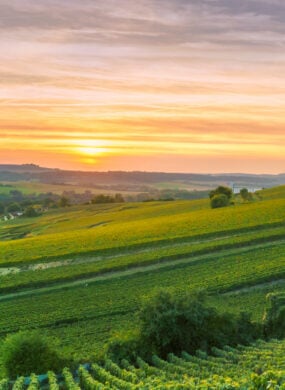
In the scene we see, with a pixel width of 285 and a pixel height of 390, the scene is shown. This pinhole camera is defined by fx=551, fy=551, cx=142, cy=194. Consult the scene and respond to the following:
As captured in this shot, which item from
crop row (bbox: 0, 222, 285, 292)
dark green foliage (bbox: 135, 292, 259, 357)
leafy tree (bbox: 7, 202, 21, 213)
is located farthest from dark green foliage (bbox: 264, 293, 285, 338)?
leafy tree (bbox: 7, 202, 21, 213)

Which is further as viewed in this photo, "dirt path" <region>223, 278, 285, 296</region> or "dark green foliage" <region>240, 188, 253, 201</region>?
"dark green foliage" <region>240, 188, 253, 201</region>

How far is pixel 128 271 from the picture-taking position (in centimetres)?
6131

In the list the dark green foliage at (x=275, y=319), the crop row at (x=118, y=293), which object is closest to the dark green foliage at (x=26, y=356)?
the crop row at (x=118, y=293)

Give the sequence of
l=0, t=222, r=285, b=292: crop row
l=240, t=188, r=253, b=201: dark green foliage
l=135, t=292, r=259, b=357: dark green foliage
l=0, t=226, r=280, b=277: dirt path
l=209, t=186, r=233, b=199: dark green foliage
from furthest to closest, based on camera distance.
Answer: l=209, t=186, r=233, b=199: dark green foliage → l=240, t=188, r=253, b=201: dark green foliage → l=0, t=226, r=280, b=277: dirt path → l=0, t=222, r=285, b=292: crop row → l=135, t=292, r=259, b=357: dark green foliage

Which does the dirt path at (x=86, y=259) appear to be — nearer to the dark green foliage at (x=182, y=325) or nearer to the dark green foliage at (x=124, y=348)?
the dark green foliage at (x=124, y=348)

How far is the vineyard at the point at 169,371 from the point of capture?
2609 centimetres

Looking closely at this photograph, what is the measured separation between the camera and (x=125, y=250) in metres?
69.9

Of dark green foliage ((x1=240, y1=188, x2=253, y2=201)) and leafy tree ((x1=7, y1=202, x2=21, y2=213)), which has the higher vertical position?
dark green foliage ((x1=240, y1=188, x2=253, y2=201))

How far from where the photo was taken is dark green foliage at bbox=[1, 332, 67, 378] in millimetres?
34531

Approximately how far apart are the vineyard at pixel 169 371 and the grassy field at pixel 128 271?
5001mm

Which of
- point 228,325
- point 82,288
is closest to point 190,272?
A: point 82,288

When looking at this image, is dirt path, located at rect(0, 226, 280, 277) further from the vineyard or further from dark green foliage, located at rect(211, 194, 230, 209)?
dark green foliage, located at rect(211, 194, 230, 209)

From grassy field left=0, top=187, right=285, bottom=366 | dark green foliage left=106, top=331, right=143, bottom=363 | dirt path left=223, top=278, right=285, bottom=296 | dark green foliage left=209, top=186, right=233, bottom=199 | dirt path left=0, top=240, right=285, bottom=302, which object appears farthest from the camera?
dark green foliage left=209, top=186, right=233, bottom=199

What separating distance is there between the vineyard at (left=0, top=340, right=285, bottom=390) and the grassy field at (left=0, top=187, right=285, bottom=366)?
500 cm
